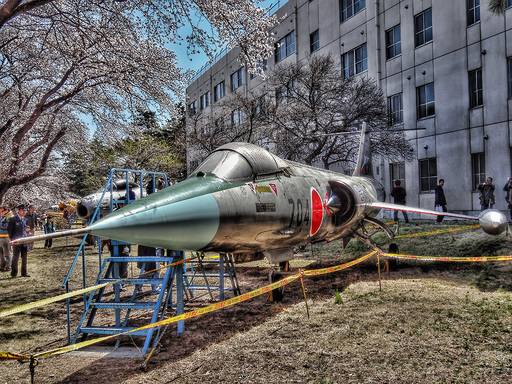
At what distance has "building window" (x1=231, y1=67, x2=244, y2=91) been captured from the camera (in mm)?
34531

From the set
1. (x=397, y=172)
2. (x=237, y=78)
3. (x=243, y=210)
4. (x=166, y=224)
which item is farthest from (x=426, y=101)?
(x=166, y=224)

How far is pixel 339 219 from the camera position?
295 inches

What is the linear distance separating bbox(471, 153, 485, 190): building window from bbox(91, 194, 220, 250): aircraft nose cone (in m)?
17.3

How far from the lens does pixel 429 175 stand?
20.2m

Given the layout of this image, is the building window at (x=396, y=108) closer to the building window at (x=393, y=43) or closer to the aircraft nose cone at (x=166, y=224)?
the building window at (x=393, y=43)

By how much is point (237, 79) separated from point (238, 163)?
32.0 metres

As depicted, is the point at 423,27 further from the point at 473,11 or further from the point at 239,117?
the point at 239,117

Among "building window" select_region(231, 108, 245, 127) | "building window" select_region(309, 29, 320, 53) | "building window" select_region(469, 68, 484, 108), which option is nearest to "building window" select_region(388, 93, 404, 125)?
"building window" select_region(469, 68, 484, 108)

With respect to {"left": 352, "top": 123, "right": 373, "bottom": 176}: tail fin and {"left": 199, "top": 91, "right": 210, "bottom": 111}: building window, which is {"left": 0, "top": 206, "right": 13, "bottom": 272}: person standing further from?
{"left": 199, "top": 91, "right": 210, "bottom": 111}: building window

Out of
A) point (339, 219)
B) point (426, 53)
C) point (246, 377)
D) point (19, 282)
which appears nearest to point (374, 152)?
point (426, 53)

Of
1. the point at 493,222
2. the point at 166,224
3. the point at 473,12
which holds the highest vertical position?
the point at 473,12

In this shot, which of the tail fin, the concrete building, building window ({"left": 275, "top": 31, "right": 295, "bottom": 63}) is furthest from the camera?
building window ({"left": 275, "top": 31, "right": 295, "bottom": 63})

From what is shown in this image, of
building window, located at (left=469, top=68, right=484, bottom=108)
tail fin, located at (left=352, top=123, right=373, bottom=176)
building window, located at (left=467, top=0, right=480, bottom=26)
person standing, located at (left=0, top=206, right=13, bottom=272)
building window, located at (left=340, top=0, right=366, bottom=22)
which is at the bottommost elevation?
person standing, located at (left=0, top=206, right=13, bottom=272)

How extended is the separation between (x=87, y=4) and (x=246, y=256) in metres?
7.43
